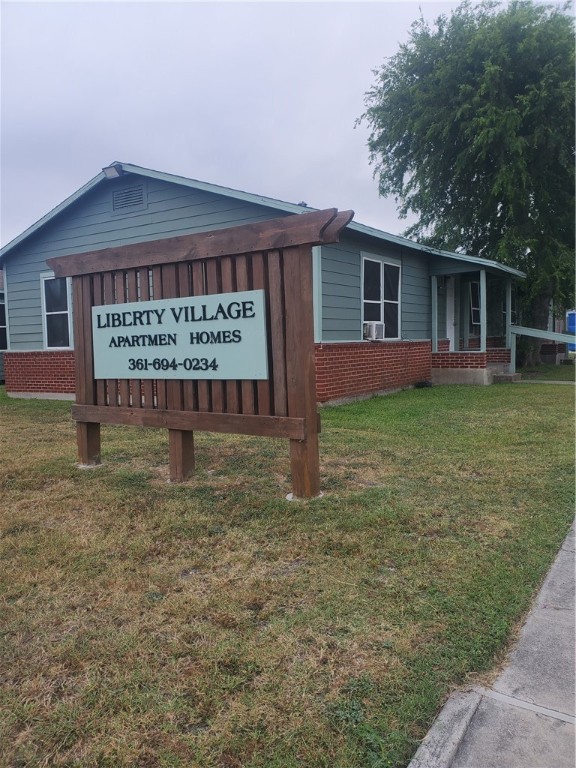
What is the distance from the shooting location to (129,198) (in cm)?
1081

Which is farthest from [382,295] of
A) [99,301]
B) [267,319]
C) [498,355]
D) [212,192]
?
[267,319]

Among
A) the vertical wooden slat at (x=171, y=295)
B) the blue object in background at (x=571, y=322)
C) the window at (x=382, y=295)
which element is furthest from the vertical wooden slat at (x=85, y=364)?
the blue object in background at (x=571, y=322)

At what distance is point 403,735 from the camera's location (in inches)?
71.0

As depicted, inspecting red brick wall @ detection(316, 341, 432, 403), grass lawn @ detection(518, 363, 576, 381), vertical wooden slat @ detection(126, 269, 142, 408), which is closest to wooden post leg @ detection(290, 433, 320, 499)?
vertical wooden slat @ detection(126, 269, 142, 408)

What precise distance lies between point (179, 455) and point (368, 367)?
6.42 m

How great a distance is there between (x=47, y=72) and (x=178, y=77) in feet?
8.99

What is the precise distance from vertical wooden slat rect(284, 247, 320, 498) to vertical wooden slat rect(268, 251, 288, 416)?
0.14ft

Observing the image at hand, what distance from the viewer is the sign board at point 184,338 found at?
4.36 metres

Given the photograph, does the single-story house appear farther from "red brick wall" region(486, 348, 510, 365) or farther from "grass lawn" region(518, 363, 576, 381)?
"grass lawn" region(518, 363, 576, 381)

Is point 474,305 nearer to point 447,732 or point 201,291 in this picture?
point 201,291

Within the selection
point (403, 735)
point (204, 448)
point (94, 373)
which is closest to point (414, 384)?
point (204, 448)

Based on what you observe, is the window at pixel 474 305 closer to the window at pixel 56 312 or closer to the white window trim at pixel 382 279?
the white window trim at pixel 382 279

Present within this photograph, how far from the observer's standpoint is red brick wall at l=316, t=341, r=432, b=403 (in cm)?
935

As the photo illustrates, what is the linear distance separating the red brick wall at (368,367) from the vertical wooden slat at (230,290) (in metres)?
4.61
